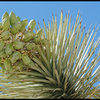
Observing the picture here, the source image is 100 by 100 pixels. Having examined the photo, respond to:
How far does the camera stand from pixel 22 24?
254 cm

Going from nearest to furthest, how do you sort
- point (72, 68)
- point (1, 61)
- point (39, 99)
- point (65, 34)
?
point (39, 99) < point (1, 61) < point (72, 68) < point (65, 34)

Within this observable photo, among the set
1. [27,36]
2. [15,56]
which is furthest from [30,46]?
[15,56]

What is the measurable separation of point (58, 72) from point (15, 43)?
0.67 m

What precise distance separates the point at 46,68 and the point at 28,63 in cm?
30

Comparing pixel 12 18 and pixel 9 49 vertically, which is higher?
pixel 12 18

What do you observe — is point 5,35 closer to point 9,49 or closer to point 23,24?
point 9,49

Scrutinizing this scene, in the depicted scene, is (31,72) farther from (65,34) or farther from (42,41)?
(65,34)

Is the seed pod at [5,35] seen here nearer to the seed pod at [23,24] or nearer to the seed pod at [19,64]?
the seed pod at [23,24]

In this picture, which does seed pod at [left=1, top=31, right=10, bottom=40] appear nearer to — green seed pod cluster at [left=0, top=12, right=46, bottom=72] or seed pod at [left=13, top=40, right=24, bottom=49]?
green seed pod cluster at [left=0, top=12, right=46, bottom=72]

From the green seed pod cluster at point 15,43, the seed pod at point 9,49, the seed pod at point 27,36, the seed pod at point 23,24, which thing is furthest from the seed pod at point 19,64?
the seed pod at point 23,24

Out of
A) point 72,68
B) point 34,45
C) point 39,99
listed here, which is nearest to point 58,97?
point 39,99

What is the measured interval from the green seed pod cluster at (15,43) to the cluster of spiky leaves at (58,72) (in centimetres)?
5

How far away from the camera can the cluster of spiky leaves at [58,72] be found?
235 centimetres

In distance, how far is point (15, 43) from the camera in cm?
237
